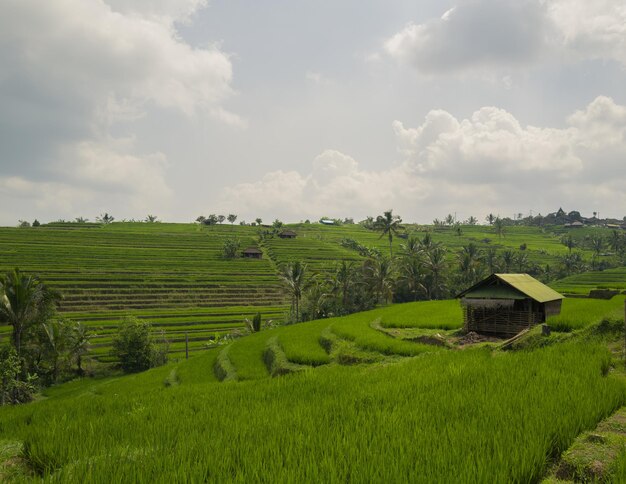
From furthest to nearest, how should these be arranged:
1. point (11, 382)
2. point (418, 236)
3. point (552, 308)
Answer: point (418, 236) < point (11, 382) < point (552, 308)

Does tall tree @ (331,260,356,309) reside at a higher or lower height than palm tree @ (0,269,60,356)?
lower

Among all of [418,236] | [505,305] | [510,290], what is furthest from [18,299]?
[418,236]

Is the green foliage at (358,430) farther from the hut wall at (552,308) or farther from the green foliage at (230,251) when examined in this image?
the green foliage at (230,251)

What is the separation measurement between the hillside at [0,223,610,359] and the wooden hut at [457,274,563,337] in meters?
28.5

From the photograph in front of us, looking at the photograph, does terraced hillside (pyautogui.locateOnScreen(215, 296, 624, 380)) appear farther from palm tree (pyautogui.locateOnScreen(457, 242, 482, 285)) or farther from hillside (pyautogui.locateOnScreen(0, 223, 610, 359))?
palm tree (pyautogui.locateOnScreen(457, 242, 482, 285))

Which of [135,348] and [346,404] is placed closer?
[346,404]

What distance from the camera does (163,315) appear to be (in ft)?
164

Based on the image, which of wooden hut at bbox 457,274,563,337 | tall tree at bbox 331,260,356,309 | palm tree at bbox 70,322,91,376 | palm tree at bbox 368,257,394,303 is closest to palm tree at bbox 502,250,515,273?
palm tree at bbox 368,257,394,303

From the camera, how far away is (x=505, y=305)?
20.1m

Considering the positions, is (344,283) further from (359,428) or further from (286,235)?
(286,235)

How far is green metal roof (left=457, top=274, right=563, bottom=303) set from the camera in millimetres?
20156

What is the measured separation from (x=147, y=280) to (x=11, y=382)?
37.7 m

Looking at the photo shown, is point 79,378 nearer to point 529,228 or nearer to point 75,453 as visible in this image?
point 75,453

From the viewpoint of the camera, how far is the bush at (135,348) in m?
35.2
